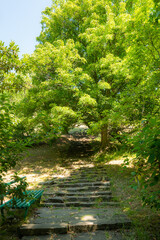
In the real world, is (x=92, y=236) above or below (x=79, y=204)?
below

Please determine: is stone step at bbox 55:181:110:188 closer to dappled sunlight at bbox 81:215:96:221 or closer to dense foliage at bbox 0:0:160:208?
dense foliage at bbox 0:0:160:208

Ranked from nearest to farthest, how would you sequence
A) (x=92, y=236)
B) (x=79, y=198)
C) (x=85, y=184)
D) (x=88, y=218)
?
1. (x=92, y=236)
2. (x=88, y=218)
3. (x=79, y=198)
4. (x=85, y=184)

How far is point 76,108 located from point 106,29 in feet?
15.7

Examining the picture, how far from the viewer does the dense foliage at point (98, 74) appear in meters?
2.68

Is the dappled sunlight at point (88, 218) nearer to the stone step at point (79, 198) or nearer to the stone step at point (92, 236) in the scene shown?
the stone step at point (92, 236)

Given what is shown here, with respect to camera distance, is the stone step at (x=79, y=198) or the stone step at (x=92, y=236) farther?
the stone step at (x=79, y=198)

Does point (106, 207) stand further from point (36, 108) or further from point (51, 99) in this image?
point (36, 108)

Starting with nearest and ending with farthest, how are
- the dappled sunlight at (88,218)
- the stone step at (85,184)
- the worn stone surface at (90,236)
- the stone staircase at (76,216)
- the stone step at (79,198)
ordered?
the worn stone surface at (90,236)
the stone staircase at (76,216)
the dappled sunlight at (88,218)
the stone step at (79,198)
the stone step at (85,184)

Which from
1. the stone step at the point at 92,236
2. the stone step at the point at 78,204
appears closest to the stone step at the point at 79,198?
the stone step at the point at 78,204

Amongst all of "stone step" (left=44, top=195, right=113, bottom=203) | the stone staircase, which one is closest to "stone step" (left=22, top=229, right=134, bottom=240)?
the stone staircase

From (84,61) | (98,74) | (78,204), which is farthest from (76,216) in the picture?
(84,61)

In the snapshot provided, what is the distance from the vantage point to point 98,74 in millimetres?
Result: 9266

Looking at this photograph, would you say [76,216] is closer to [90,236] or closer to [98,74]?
[90,236]

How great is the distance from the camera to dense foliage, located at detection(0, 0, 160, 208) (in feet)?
8.80
